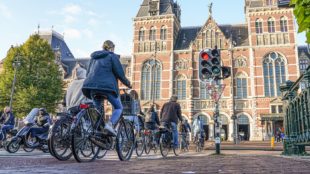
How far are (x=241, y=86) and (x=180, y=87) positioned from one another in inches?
281

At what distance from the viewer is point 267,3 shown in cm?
3184

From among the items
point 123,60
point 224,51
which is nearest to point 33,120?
point 224,51

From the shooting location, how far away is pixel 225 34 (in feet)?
113

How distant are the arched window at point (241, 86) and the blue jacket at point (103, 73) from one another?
91.7 feet

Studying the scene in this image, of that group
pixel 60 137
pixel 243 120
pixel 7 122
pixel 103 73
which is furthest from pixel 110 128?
pixel 243 120

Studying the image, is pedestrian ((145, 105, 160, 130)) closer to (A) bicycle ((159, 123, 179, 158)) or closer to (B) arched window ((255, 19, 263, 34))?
(A) bicycle ((159, 123, 179, 158))

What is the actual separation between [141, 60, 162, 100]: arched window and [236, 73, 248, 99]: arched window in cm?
941

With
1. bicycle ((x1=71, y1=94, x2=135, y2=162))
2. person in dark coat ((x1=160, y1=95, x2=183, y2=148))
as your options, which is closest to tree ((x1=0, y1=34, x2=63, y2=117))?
person in dark coat ((x1=160, y1=95, x2=183, y2=148))

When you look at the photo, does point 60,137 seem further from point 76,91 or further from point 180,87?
point 180,87

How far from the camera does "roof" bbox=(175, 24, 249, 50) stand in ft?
109

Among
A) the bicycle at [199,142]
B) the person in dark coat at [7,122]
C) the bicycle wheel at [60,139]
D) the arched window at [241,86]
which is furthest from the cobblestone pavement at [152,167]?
the arched window at [241,86]

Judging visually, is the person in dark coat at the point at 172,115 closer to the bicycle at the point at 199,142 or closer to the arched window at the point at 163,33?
the bicycle at the point at 199,142

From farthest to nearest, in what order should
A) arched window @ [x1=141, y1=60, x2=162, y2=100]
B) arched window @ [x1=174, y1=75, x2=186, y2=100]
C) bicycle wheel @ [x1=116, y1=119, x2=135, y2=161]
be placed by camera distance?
arched window @ [x1=141, y1=60, x2=162, y2=100], arched window @ [x1=174, y1=75, x2=186, y2=100], bicycle wheel @ [x1=116, y1=119, x2=135, y2=161]

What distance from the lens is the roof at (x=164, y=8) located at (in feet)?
115
